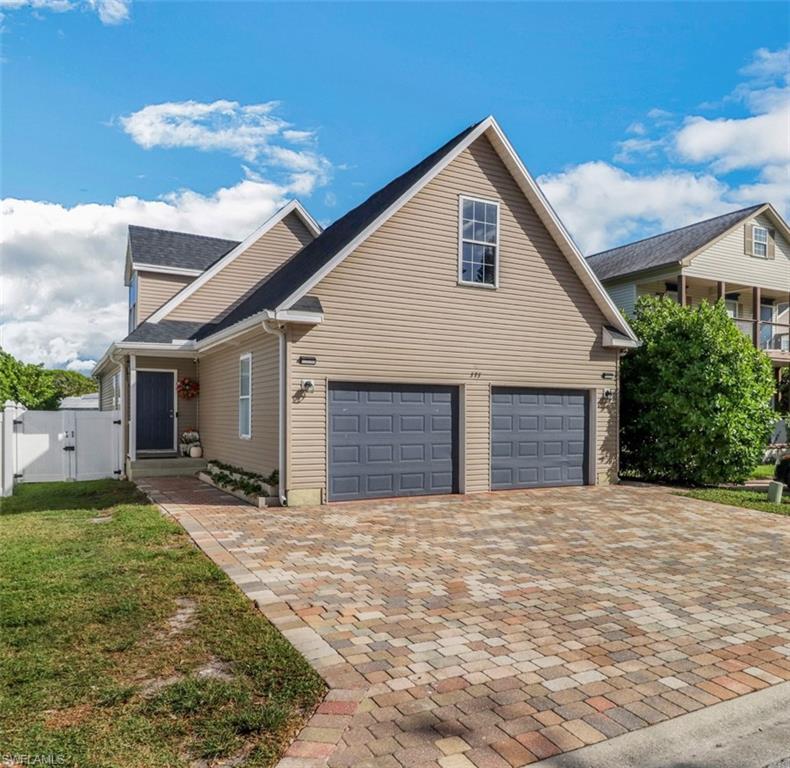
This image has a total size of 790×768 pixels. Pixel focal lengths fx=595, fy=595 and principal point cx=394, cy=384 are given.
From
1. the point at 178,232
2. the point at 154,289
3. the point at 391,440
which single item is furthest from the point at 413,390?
the point at 178,232

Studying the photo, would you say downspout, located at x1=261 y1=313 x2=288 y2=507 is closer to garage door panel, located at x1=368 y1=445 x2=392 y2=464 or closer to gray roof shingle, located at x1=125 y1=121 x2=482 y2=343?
gray roof shingle, located at x1=125 y1=121 x2=482 y2=343

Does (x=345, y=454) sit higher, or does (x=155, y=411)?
(x=155, y=411)

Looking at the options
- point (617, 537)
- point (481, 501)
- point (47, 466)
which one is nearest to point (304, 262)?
point (481, 501)

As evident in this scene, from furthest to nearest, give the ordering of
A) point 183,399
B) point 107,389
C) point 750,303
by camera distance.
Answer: point 750,303
point 107,389
point 183,399

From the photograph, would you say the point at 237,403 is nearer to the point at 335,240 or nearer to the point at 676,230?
the point at 335,240

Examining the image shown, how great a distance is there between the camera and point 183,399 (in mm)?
16219

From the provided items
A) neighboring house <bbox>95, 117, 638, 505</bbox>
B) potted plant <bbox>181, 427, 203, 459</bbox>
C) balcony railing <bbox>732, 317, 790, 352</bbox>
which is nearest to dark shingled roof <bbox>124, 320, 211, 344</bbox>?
neighboring house <bbox>95, 117, 638, 505</bbox>

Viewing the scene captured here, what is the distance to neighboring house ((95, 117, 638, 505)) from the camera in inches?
431

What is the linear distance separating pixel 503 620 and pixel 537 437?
858 cm

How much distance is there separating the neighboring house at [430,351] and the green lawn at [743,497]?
2.01m

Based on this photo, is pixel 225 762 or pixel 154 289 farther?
pixel 154 289

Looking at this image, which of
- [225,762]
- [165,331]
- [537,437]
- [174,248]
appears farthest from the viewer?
[174,248]

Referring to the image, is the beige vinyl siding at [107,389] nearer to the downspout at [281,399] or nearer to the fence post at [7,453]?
the fence post at [7,453]

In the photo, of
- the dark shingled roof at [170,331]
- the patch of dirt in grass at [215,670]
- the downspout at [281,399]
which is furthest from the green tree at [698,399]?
the patch of dirt in grass at [215,670]
